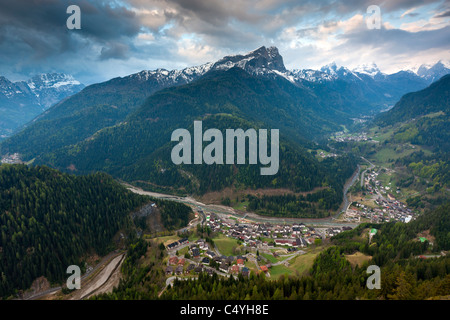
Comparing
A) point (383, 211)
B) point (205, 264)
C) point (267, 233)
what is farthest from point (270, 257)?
point (383, 211)

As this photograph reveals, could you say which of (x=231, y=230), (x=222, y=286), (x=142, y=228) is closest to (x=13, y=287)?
(x=142, y=228)

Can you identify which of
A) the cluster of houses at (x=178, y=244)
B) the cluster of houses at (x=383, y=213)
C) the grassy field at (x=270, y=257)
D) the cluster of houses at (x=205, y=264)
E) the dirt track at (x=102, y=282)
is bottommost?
the dirt track at (x=102, y=282)

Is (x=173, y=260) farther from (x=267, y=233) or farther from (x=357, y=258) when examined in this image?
(x=357, y=258)

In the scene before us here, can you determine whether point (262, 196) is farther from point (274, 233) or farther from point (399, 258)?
point (399, 258)

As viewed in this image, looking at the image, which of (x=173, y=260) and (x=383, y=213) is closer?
(x=173, y=260)

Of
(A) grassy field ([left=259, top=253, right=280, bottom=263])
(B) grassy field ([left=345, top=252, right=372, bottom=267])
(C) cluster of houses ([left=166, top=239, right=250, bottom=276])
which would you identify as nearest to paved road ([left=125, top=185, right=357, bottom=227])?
(A) grassy field ([left=259, top=253, right=280, bottom=263])

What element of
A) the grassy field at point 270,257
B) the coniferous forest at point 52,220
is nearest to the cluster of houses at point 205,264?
the grassy field at point 270,257

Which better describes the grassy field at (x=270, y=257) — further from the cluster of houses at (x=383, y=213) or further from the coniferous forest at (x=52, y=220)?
the cluster of houses at (x=383, y=213)

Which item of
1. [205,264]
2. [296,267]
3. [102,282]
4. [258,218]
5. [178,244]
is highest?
[258,218]

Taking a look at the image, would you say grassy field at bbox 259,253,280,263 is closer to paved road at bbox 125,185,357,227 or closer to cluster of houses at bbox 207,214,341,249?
cluster of houses at bbox 207,214,341,249
